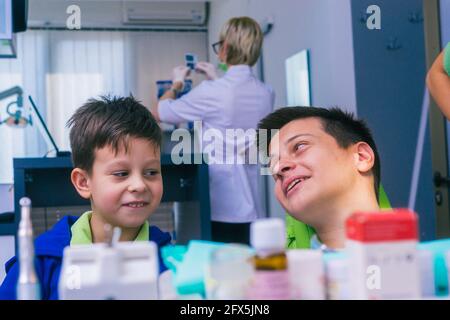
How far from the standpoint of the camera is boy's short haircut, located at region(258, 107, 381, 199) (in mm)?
831

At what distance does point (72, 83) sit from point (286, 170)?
407 cm

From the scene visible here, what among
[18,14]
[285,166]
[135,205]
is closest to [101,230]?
[135,205]

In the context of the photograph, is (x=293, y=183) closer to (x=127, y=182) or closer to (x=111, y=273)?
(x=127, y=182)

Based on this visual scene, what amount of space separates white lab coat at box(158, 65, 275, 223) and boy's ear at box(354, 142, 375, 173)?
0.68 m

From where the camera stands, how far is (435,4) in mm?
1656

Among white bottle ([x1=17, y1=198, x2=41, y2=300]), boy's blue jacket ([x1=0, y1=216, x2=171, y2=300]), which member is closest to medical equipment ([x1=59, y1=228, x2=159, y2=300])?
white bottle ([x1=17, y1=198, x2=41, y2=300])

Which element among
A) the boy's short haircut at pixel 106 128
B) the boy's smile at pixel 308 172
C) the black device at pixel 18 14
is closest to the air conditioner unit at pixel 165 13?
the black device at pixel 18 14

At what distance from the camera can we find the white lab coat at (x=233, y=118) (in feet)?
5.24

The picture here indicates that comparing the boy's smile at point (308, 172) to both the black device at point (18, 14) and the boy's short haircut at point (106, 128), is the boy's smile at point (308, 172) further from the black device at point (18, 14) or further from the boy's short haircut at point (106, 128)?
the black device at point (18, 14)

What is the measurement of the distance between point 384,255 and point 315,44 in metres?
1.73

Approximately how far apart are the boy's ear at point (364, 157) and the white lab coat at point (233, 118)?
0.68 meters

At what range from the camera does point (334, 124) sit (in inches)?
33.3

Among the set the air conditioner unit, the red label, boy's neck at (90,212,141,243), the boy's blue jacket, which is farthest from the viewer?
the air conditioner unit

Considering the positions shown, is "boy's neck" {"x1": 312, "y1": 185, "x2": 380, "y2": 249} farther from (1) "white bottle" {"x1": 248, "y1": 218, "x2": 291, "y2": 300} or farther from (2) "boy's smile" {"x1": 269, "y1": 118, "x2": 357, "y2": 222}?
(1) "white bottle" {"x1": 248, "y1": 218, "x2": 291, "y2": 300}
